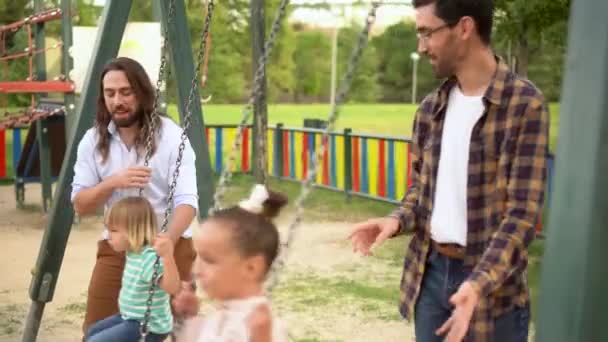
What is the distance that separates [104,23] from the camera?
13.1ft

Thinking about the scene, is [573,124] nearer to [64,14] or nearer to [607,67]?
[607,67]

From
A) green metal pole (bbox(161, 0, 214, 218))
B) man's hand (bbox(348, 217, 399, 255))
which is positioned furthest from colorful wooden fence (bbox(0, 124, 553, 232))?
man's hand (bbox(348, 217, 399, 255))

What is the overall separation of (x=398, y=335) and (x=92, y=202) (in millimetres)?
2745

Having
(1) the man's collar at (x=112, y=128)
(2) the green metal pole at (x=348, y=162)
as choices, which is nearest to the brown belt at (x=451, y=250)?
(1) the man's collar at (x=112, y=128)

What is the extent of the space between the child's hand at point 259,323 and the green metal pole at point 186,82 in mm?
1959

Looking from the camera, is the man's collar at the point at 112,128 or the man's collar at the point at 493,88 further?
the man's collar at the point at 112,128

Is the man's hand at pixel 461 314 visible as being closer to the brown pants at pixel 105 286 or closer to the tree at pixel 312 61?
the brown pants at pixel 105 286

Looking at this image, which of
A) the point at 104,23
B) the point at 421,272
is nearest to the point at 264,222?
the point at 421,272

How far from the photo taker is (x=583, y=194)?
54.2 inches

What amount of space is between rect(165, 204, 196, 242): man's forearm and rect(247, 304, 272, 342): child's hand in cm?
120

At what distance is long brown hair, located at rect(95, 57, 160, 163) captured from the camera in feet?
10.7

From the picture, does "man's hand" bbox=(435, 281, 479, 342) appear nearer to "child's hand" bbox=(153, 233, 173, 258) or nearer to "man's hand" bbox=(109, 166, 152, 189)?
"child's hand" bbox=(153, 233, 173, 258)

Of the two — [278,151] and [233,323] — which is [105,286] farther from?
[278,151]

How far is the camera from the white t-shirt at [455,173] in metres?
2.20
